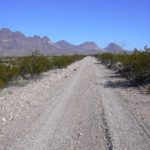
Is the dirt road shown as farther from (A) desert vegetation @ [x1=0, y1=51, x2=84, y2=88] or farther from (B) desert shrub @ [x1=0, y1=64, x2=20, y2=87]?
(A) desert vegetation @ [x1=0, y1=51, x2=84, y2=88]

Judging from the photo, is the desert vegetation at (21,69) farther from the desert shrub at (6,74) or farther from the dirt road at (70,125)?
the dirt road at (70,125)

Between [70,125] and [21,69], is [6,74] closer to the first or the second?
[21,69]

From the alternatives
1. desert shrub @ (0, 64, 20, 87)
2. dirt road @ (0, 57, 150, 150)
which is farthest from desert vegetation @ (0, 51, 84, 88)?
dirt road @ (0, 57, 150, 150)

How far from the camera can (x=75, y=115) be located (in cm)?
1586

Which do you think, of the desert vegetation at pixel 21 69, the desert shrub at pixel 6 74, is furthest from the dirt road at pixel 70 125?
the desert vegetation at pixel 21 69

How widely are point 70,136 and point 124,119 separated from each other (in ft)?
11.4

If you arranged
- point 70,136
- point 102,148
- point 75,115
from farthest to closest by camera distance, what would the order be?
point 75,115 < point 70,136 < point 102,148

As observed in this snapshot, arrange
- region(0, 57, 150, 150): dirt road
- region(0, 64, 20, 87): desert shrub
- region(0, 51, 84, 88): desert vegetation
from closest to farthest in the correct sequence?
1. region(0, 57, 150, 150): dirt road
2. region(0, 64, 20, 87): desert shrub
3. region(0, 51, 84, 88): desert vegetation

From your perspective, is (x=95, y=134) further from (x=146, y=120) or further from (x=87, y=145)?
(x=146, y=120)

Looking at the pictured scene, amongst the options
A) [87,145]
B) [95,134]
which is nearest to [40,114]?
[95,134]

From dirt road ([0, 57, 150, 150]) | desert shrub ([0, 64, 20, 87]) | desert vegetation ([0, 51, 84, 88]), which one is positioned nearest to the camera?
dirt road ([0, 57, 150, 150])

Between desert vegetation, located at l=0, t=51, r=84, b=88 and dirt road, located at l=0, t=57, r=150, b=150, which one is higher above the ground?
dirt road, located at l=0, t=57, r=150, b=150

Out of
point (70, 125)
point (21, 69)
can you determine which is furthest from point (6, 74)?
point (70, 125)

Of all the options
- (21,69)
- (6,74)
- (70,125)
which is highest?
(70,125)
